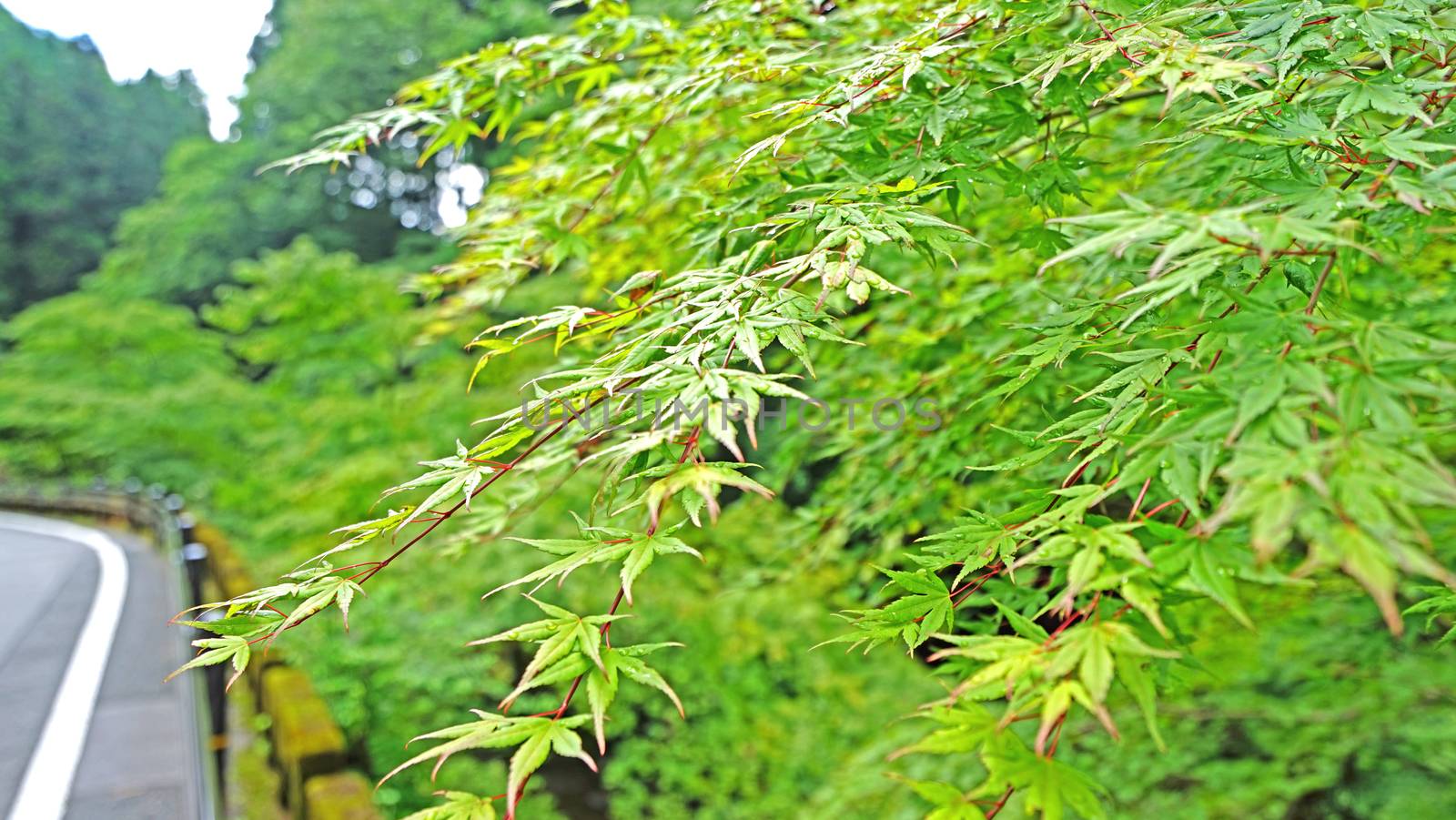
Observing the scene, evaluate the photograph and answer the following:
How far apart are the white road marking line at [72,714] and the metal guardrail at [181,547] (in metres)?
0.57

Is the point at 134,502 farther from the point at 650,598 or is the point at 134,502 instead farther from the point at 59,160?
the point at 59,160

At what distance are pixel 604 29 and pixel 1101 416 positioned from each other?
2.09 m

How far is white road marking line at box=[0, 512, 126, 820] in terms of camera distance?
414 cm

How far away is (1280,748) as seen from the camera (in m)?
4.09

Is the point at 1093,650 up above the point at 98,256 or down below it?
above

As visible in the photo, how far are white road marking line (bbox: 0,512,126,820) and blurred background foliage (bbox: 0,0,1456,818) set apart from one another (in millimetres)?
1218

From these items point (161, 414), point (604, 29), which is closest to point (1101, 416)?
point (604, 29)

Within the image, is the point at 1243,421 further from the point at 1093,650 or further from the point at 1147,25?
the point at 1147,25

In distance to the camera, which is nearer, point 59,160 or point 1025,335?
point 1025,335

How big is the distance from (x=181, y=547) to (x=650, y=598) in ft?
11.8

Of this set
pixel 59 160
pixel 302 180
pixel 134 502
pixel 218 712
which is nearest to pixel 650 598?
pixel 218 712

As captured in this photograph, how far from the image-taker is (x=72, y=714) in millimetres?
5164

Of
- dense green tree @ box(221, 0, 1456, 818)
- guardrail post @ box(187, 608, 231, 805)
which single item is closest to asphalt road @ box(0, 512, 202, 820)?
guardrail post @ box(187, 608, 231, 805)

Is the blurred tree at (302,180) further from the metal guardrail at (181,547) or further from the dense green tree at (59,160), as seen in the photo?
the dense green tree at (59,160)
